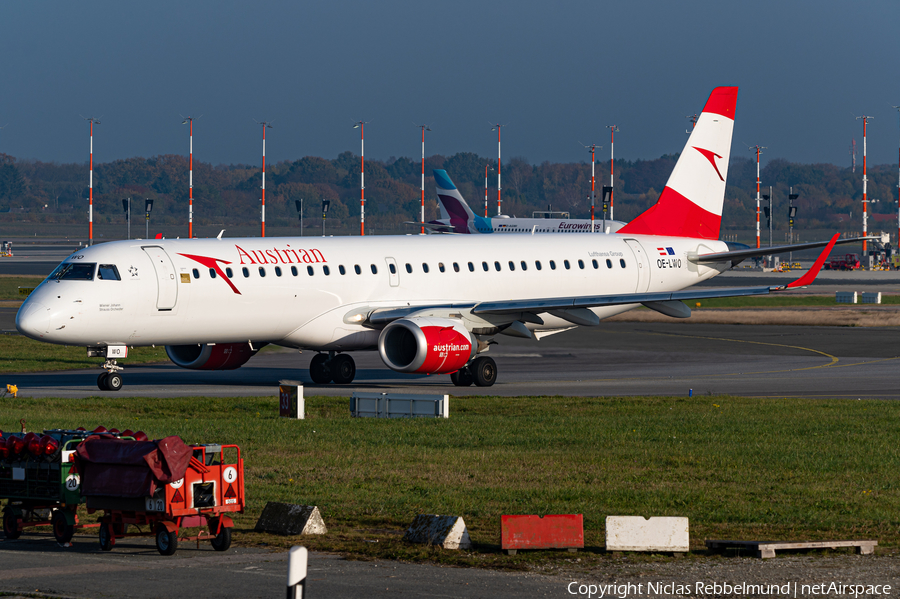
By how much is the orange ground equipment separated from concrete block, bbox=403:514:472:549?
221 centimetres

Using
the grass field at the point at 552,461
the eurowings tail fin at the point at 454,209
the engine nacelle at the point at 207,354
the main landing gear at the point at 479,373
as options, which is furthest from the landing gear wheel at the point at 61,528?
the eurowings tail fin at the point at 454,209

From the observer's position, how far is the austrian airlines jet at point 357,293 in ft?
105

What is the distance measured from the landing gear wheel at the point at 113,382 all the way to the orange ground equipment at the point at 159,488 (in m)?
18.9

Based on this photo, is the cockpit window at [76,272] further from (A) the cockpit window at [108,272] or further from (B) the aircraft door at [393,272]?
(B) the aircraft door at [393,272]

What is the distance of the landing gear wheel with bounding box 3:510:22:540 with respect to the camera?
15.8m

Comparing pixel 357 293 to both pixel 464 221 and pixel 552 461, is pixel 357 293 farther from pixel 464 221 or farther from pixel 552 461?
pixel 464 221

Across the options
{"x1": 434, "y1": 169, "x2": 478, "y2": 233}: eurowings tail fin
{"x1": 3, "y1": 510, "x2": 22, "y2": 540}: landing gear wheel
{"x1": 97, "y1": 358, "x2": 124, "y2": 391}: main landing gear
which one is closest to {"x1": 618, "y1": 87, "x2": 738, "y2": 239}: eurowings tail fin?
{"x1": 97, "y1": 358, "x2": 124, "y2": 391}: main landing gear

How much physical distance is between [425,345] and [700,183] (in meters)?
15.7

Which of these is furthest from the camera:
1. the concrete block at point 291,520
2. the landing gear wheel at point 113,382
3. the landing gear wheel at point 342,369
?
the landing gear wheel at point 342,369

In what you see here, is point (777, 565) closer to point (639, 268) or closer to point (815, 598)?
point (815, 598)

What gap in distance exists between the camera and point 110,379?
110 feet

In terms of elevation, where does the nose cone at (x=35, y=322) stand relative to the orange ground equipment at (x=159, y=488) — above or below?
above

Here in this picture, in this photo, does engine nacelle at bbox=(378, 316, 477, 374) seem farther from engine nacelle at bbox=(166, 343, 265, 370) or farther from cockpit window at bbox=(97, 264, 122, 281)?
cockpit window at bbox=(97, 264, 122, 281)

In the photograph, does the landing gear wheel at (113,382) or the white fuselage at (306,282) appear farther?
the landing gear wheel at (113,382)
